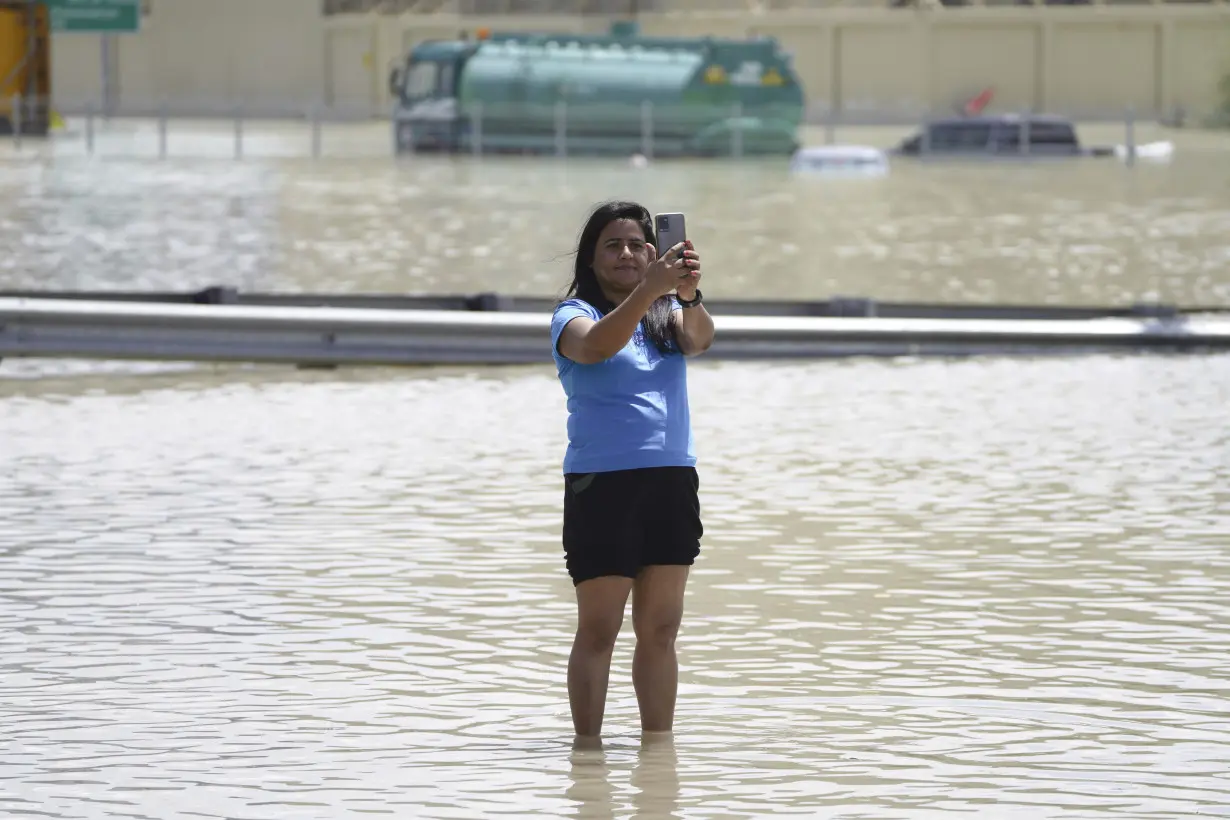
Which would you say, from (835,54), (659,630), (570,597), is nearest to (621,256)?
(659,630)

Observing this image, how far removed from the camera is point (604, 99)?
5666cm

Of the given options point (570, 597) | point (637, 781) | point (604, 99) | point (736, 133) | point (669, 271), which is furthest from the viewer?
point (604, 99)

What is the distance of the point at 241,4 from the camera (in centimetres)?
8800

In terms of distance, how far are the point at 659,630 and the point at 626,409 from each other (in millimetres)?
605

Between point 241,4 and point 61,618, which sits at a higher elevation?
point 241,4

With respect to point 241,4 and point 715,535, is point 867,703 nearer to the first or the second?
point 715,535

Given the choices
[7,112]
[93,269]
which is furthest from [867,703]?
[7,112]

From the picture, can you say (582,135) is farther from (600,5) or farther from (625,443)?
(625,443)

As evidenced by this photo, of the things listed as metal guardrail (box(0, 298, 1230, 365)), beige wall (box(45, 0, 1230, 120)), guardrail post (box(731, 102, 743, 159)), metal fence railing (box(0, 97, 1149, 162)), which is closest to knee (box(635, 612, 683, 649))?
metal guardrail (box(0, 298, 1230, 365))

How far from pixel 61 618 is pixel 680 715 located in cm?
249

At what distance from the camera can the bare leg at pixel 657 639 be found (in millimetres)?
6266

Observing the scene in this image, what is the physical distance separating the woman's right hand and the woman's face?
1.01 ft

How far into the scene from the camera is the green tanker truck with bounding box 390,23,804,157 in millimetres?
56031

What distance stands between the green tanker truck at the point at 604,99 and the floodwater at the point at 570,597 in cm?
3982
